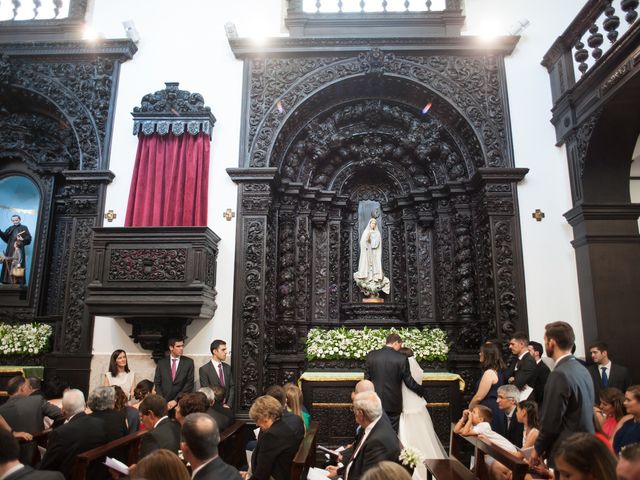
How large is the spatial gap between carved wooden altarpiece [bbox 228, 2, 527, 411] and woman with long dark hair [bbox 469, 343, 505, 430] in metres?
1.83

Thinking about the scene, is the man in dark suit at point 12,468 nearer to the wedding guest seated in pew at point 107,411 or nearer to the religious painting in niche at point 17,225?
the wedding guest seated in pew at point 107,411

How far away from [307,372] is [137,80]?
217 inches

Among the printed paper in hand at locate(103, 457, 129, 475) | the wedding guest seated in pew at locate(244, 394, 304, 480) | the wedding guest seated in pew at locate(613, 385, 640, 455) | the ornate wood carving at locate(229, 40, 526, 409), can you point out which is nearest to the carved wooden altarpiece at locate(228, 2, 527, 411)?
the ornate wood carving at locate(229, 40, 526, 409)

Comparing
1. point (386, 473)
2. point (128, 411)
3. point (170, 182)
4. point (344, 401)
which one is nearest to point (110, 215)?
point (170, 182)

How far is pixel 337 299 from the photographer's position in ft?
28.8

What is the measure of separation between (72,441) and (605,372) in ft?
18.5

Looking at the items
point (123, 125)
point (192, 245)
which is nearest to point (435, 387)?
point (192, 245)

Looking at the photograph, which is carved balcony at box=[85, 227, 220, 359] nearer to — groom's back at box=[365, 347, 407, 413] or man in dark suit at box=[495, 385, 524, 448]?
groom's back at box=[365, 347, 407, 413]

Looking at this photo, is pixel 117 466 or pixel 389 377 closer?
pixel 117 466

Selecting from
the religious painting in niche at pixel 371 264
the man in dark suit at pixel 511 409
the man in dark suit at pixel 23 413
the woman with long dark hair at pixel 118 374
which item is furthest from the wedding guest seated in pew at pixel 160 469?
the religious painting in niche at pixel 371 264

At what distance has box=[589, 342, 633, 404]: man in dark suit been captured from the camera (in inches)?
232

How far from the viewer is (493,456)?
3.47 metres

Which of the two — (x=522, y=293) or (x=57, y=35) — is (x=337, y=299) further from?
(x=57, y=35)

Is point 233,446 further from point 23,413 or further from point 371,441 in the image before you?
point 371,441
